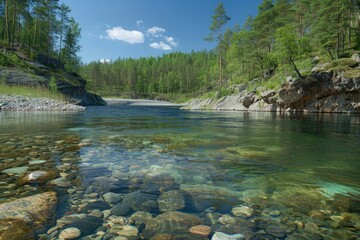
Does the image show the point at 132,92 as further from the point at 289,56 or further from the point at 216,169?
the point at 216,169

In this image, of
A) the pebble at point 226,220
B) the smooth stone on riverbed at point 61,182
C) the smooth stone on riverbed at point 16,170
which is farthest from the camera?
the smooth stone on riverbed at point 16,170

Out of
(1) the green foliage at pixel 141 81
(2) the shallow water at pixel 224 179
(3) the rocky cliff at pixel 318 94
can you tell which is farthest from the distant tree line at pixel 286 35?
(1) the green foliage at pixel 141 81

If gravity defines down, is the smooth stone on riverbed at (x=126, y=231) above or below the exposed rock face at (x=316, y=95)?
below

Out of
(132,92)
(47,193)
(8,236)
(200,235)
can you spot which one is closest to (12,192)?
(47,193)

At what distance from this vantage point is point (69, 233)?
2217mm

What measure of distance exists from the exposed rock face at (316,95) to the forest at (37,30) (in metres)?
46.6

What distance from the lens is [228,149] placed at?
21.3 ft

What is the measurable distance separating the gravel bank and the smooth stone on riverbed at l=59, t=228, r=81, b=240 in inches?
1138

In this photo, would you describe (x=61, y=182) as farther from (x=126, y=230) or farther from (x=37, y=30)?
(x=37, y=30)

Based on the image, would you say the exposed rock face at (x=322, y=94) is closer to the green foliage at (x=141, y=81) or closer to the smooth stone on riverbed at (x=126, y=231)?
the smooth stone on riverbed at (x=126, y=231)

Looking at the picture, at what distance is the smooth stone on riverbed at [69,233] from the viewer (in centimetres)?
216

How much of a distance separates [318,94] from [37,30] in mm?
62323

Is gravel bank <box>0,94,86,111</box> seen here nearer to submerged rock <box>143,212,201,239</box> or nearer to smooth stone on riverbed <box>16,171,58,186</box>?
smooth stone on riverbed <box>16,171,58,186</box>

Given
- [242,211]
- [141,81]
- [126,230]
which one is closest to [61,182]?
[126,230]
